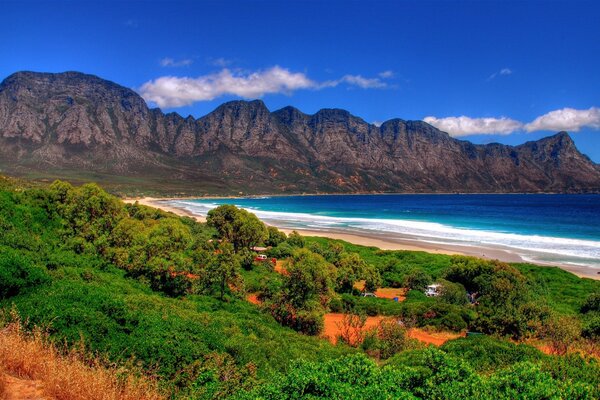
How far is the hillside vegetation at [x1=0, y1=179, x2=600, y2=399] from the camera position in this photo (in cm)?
654

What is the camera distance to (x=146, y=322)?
10125 millimetres

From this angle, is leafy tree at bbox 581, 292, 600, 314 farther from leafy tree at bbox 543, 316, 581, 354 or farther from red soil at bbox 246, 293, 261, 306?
red soil at bbox 246, 293, 261, 306

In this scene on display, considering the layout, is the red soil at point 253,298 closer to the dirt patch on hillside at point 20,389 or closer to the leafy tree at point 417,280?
the leafy tree at point 417,280

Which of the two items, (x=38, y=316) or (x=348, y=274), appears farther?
(x=348, y=274)

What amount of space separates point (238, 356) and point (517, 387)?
20.5 feet

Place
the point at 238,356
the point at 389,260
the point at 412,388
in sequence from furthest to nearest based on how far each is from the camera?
the point at 389,260 → the point at 238,356 → the point at 412,388

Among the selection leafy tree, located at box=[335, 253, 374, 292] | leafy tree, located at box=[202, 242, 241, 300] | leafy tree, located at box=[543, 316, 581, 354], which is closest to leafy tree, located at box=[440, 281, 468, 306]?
leafy tree, located at box=[335, 253, 374, 292]

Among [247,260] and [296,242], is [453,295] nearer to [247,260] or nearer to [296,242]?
[247,260]

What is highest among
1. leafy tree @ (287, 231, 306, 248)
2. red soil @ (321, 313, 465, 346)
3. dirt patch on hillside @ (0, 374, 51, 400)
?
dirt patch on hillside @ (0, 374, 51, 400)

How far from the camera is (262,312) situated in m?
18.6

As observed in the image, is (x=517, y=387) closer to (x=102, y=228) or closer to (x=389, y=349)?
(x=389, y=349)

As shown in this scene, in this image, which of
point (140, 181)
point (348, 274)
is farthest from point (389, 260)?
point (140, 181)

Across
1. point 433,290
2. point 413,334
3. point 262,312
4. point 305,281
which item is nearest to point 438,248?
point 433,290

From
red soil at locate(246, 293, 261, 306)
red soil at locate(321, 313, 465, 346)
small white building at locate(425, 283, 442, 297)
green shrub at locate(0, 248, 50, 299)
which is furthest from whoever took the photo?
small white building at locate(425, 283, 442, 297)
